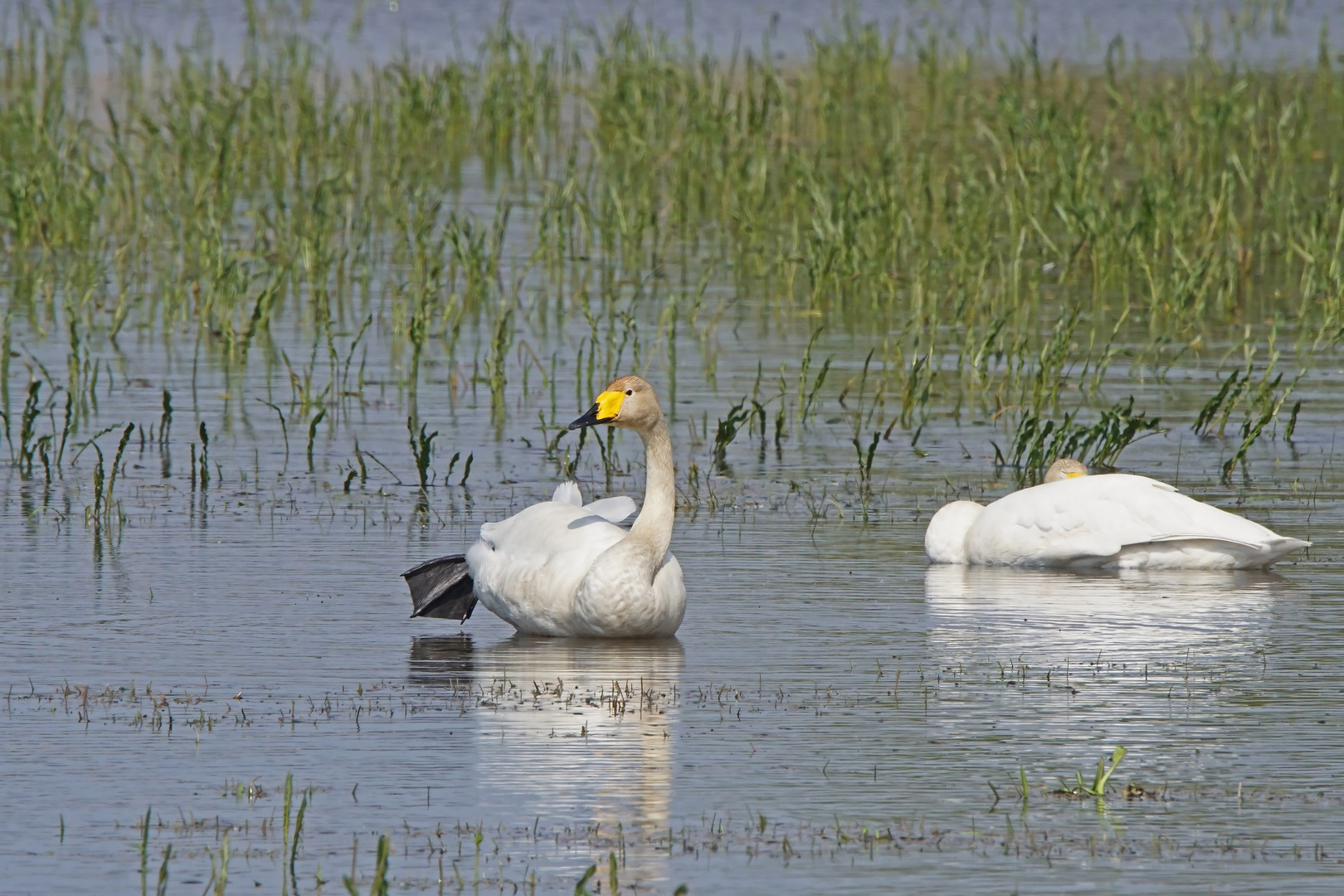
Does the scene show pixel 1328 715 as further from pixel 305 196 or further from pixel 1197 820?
pixel 305 196

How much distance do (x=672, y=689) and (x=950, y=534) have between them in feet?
8.61

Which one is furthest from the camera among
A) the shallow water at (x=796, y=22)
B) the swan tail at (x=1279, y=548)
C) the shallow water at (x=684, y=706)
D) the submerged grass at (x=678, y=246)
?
the shallow water at (x=796, y=22)

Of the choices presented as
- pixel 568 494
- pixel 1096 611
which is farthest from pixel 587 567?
pixel 1096 611

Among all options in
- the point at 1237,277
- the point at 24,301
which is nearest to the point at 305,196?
the point at 24,301

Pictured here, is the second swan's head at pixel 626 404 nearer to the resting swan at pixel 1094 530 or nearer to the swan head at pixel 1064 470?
the resting swan at pixel 1094 530

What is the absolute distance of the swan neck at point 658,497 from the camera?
339 inches

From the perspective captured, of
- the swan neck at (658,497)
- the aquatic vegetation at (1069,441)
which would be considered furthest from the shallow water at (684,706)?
the swan neck at (658,497)

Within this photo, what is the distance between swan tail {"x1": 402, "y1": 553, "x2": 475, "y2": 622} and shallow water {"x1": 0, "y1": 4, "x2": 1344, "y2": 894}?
0.31 ft

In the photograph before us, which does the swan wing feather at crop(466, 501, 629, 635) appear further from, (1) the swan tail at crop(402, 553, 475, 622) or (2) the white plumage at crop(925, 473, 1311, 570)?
(2) the white plumage at crop(925, 473, 1311, 570)

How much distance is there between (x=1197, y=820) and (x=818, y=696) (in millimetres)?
1673

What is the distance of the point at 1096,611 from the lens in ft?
30.3

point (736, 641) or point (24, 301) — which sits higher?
point (24, 301)

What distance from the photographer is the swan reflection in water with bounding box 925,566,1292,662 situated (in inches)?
334

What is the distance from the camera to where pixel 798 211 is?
63.2 feet
